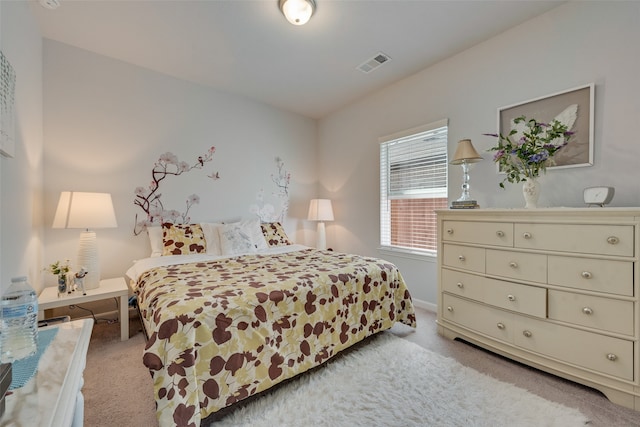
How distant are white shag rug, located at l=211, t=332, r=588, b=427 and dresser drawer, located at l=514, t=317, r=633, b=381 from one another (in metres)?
0.31

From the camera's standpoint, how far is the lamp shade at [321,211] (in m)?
3.81

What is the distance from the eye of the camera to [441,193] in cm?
282

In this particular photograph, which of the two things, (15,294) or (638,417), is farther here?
(638,417)

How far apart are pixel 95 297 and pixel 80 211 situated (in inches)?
28.0

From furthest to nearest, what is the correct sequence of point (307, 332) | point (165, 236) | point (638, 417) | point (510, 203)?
1. point (165, 236)
2. point (510, 203)
3. point (307, 332)
4. point (638, 417)

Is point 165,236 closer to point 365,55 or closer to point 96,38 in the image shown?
point 96,38

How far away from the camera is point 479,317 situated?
80.4 inches

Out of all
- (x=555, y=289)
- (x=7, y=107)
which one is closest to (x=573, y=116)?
(x=555, y=289)

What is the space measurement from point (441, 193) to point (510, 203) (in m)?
0.65

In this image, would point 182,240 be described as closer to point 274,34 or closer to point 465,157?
point 274,34

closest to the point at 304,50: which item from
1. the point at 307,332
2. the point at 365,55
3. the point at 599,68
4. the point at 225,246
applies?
the point at 365,55

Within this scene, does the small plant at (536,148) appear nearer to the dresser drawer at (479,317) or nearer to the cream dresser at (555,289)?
the cream dresser at (555,289)

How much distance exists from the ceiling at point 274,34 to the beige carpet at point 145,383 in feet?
8.59

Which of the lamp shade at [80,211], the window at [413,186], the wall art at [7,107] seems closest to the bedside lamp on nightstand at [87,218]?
the lamp shade at [80,211]
